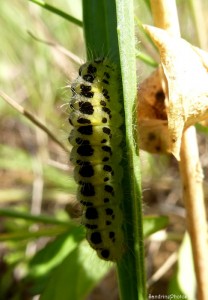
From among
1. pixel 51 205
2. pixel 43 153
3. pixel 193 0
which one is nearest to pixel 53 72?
pixel 43 153

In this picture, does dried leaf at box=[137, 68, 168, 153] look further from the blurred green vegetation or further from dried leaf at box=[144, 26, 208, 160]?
the blurred green vegetation

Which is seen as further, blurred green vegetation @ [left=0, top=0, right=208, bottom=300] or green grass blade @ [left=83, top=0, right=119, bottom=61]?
blurred green vegetation @ [left=0, top=0, right=208, bottom=300]

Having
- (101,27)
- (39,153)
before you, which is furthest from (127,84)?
(39,153)

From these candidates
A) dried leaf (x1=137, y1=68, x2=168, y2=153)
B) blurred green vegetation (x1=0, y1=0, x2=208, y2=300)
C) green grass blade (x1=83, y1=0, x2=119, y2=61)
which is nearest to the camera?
Answer: green grass blade (x1=83, y1=0, x2=119, y2=61)

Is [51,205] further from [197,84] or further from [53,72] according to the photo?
[197,84]

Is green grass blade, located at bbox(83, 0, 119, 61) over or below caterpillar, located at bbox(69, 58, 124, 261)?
over

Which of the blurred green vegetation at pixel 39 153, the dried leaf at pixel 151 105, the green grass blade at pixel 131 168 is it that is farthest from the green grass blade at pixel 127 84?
the blurred green vegetation at pixel 39 153

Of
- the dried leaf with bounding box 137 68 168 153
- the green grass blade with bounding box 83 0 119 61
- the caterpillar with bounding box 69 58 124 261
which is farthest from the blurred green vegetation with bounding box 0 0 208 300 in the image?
the green grass blade with bounding box 83 0 119 61

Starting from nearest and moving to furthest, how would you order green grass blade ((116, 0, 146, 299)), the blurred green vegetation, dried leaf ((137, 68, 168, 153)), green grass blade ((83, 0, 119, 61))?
green grass blade ((116, 0, 146, 299)), green grass blade ((83, 0, 119, 61)), dried leaf ((137, 68, 168, 153)), the blurred green vegetation
